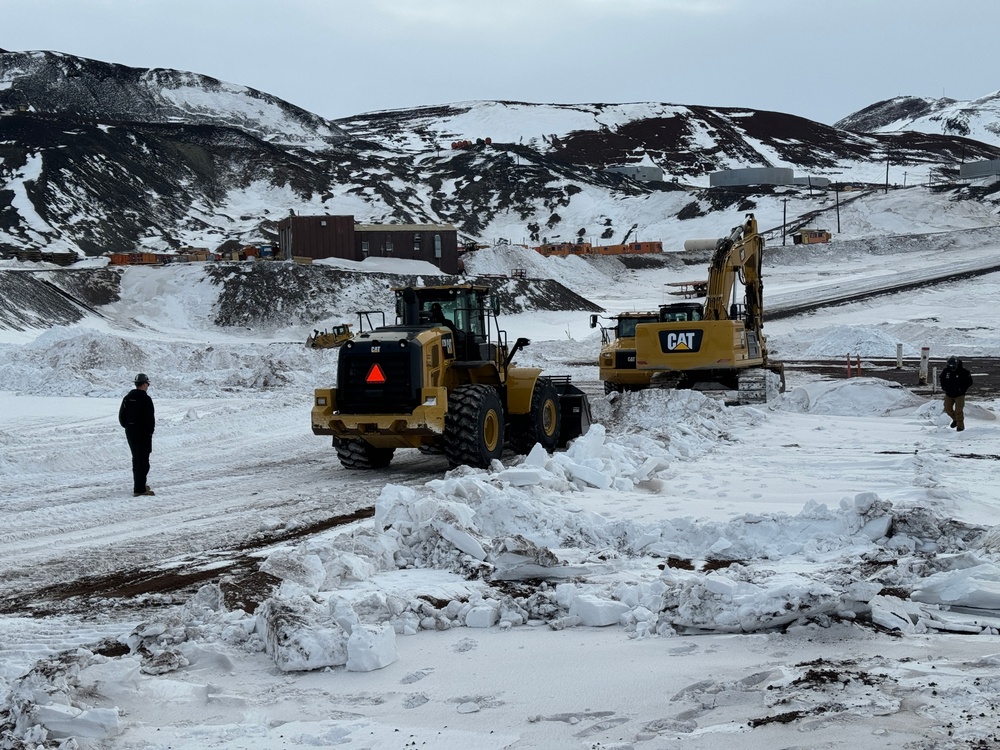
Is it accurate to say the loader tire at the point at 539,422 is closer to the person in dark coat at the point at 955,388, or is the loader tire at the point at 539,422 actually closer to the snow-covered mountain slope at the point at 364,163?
the person in dark coat at the point at 955,388

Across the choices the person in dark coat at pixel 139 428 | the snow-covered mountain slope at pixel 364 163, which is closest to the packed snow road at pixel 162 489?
the person in dark coat at pixel 139 428

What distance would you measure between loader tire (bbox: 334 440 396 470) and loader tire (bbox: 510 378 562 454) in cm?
198

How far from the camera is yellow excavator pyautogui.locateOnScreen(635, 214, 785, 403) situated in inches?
774

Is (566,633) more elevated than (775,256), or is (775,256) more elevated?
(775,256)

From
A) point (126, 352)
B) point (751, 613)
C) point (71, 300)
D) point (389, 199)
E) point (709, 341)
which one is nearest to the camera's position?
point (751, 613)

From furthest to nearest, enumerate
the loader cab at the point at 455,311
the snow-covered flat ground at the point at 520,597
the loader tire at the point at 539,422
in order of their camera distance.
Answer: the loader tire at the point at 539,422 → the loader cab at the point at 455,311 → the snow-covered flat ground at the point at 520,597

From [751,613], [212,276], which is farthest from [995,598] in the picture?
[212,276]

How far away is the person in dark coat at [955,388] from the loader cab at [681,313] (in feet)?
22.3

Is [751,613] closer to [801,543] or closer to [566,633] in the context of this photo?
[566,633]

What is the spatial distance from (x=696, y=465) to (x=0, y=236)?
216ft

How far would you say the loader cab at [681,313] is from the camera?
2155 cm

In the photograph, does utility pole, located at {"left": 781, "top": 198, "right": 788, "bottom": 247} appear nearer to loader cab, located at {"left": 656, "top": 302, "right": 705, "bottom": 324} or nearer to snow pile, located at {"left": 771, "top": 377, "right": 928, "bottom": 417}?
loader cab, located at {"left": 656, "top": 302, "right": 705, "bottom": 324}

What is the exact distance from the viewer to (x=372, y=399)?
1270 centimetres

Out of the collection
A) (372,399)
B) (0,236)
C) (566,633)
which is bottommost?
(566,633)
